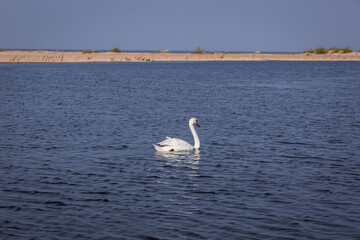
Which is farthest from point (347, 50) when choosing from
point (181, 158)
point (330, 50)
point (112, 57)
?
point (181, 158)

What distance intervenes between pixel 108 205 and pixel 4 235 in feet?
7.92

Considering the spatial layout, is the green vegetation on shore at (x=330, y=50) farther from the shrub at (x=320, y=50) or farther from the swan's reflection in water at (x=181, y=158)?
the swan's reflection in water at (x=181, y=158)

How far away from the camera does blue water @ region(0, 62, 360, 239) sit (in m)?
9.59

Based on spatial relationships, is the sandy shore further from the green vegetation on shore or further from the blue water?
the blue water

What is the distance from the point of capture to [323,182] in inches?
500

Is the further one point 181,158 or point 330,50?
point 330,50

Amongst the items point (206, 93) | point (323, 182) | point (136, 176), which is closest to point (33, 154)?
point (136, 176)

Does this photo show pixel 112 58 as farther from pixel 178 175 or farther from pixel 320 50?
pixel 178 175

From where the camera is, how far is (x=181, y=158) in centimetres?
1588

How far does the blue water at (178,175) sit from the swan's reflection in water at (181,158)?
0.04 m

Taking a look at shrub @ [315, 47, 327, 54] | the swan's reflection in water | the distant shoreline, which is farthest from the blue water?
shrub @ [315, 47, 327, 54]

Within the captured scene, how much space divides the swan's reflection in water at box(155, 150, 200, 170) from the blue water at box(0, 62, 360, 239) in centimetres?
4

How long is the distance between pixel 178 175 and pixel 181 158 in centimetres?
231

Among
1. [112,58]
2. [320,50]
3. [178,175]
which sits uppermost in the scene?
[320,50]
